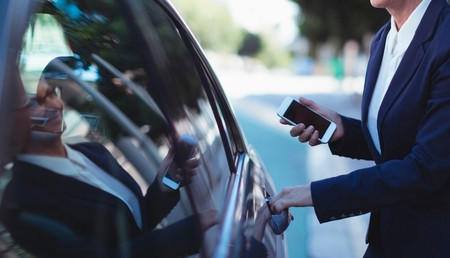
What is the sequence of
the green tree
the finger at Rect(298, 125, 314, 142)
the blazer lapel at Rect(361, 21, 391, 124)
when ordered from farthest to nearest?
1. the green tree
2. the finger at Rect(298, 125, 314, 142)
3. the blazer lapel at Rect(361, 21, 391, 124)

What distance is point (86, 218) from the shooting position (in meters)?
1.44

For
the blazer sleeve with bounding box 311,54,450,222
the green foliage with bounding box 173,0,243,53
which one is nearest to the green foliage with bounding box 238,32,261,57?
the green foliage with bounding box 173,0,243,53

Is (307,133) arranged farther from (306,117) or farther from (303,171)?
(303,171)

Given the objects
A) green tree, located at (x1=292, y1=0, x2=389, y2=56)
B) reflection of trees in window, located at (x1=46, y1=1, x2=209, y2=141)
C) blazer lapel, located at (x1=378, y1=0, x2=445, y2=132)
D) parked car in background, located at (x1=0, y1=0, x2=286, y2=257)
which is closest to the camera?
parked car in background, located at (x1=0, y1=0, x2=286, y2=257)

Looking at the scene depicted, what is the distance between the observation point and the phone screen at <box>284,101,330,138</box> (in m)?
2.29

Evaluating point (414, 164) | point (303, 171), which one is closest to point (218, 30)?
point (303, 171)

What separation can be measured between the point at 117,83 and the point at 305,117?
0.82 metres

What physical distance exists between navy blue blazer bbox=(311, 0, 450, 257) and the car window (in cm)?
44

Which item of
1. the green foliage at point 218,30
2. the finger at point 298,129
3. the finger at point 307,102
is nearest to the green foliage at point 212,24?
the green foliage at point 218,30

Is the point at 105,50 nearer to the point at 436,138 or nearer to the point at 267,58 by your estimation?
the point at 436,138

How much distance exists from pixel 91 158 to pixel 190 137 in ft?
1.46

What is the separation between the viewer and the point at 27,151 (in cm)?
131

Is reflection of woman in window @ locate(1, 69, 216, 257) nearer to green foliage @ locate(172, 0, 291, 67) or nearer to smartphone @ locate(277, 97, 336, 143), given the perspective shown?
smartphone @ locate(277, 97, 336, 143)

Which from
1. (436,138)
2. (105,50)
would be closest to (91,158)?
(105,50)
